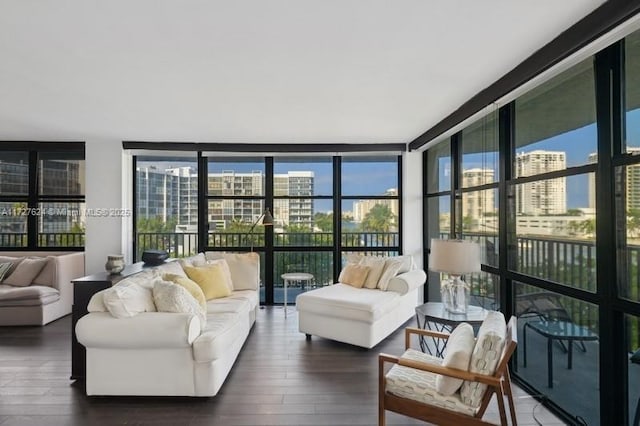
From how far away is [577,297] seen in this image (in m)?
2.30

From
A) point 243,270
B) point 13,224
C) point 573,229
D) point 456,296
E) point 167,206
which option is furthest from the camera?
point 167,206

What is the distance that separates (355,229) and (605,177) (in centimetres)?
371

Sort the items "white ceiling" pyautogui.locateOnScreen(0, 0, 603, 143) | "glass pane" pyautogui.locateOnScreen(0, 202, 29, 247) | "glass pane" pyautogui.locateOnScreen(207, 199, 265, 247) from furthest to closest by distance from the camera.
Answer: "glass pane" pyautogui.locateOnScreen(207, 199, 265, 247) < "glass pane" pyautogui.locateOnScreen(0, 202, 29, 247) < "white ceiling" pyautogui.locateOnScreen(0, 0, 603, 143)

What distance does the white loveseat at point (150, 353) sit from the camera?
2.46m

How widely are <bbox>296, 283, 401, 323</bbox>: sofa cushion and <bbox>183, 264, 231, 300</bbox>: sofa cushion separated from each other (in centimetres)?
88

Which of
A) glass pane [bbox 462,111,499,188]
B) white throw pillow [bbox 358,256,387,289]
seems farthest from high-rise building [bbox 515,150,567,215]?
white throw pillow [bbox 358,256,387,289]

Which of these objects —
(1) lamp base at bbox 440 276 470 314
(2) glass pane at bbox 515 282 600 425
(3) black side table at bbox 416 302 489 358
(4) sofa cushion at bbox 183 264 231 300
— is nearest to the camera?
(2) glass pane at bbox 515 282 600 425

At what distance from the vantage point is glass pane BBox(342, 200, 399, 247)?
5566mm

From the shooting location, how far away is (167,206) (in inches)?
216

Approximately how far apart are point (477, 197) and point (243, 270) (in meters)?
2.94

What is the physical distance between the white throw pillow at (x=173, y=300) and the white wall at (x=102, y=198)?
2949 millimetres

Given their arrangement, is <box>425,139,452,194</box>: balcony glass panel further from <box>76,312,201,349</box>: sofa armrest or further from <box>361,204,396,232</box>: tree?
<box>76,312,201,349</box>: sofa armrest

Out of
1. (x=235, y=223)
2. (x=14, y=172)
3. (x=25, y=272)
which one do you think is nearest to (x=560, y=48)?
(x=235, y=223)

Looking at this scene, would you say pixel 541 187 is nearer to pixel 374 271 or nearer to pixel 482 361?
pixel 482 361
